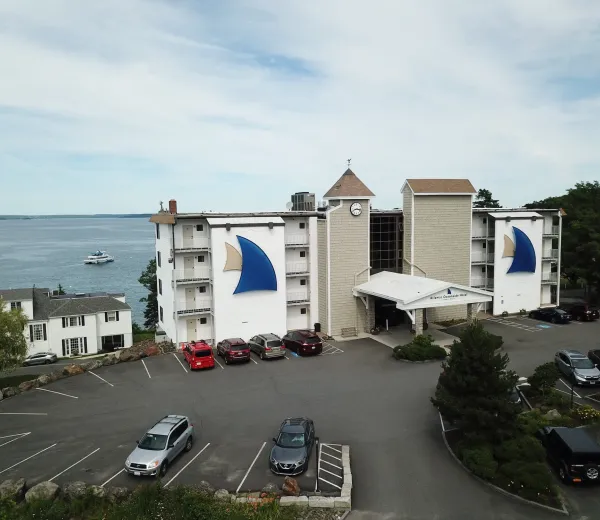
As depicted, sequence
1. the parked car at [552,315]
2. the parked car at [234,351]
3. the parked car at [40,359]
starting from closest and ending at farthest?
the parked car at [234,351]
the parked car at [552,315]
the parked car at [40,359]

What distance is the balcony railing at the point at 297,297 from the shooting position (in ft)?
125

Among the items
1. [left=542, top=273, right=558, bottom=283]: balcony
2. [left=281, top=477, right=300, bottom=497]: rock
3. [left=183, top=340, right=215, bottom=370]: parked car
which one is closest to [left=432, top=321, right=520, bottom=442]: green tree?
[left=281, top=477, right=300, bottom=497]: rock

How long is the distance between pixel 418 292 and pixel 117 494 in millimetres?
22675

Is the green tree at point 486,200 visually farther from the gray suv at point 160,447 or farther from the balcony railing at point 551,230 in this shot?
the gray suv at point 160,447

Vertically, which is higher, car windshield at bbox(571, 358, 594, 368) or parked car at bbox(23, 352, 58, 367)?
car windshield at bbox(571, 358, 594, 368)

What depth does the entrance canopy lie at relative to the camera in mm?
33125

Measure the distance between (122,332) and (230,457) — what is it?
32318mm

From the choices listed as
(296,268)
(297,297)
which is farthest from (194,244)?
(297,297)

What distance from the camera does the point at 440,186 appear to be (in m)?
40.3

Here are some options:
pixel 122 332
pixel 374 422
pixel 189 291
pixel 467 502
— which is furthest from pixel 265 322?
pixel 467 502

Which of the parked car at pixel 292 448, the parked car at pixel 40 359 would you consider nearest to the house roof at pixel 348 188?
the parked car at pixel 292 448

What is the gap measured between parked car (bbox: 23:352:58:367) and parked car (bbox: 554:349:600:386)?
3727 centimetres

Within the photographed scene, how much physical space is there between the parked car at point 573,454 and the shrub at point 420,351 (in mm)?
12232

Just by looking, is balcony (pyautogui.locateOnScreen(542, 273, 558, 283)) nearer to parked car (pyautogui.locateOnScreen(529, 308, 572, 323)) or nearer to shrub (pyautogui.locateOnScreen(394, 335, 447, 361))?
parked car (pyautogui.locateOnScreen(529, 308, 572, 323))
